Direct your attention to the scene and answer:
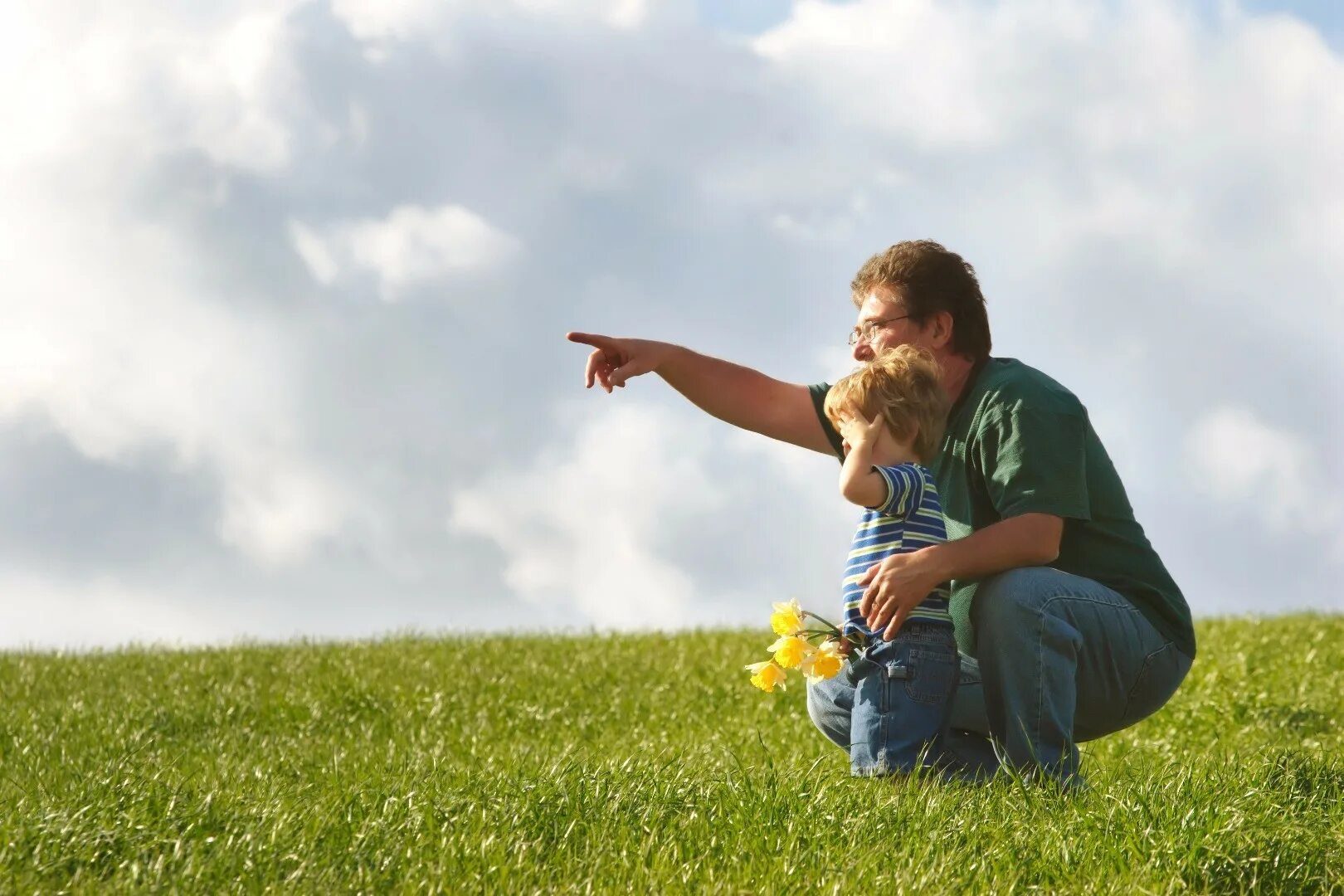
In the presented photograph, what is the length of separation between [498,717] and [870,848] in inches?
225

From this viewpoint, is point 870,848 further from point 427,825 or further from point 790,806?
point 427,825

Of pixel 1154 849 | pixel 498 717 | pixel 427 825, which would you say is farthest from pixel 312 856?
pixel 498 717

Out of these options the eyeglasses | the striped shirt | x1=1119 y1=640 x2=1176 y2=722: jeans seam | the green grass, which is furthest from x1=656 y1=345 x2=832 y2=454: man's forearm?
x1=1119 y1=640 x2=1176 y2=722: jeans seam

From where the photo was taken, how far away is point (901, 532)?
5.39m

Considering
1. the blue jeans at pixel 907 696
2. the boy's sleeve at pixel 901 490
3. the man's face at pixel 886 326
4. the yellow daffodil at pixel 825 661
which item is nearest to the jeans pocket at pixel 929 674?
the blue jeans at pixel 907 696

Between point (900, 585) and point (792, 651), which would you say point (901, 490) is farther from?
point (792, 651)

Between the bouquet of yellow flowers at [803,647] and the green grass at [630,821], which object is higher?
the bouquet of yellow flowers at [803,647]

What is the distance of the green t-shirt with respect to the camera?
17.7 feet

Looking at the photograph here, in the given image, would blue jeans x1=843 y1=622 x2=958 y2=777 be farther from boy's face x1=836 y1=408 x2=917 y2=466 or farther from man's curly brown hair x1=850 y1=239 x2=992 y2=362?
man's curly brown hair x1=850 y1=239 x2=992 y2=362

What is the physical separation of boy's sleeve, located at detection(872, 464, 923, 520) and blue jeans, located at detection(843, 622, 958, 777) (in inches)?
17.5

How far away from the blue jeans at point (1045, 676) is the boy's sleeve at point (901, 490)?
0.48 metres

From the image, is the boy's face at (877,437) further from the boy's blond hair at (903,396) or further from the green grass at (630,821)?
the green grass at (630,821)

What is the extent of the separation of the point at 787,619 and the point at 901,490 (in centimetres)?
72

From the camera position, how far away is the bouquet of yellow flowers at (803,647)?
535 cm
